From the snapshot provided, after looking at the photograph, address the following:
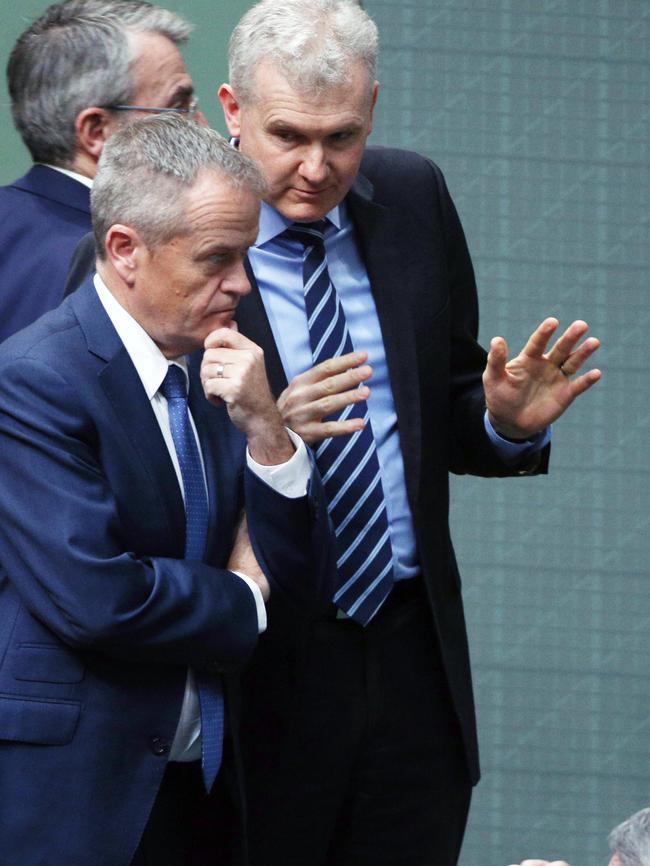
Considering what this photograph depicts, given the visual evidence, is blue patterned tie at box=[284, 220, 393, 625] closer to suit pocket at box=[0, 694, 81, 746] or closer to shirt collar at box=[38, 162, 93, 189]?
shirt collar at box=[38, 162, 93, 189]

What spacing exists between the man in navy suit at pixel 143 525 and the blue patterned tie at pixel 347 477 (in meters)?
0.24

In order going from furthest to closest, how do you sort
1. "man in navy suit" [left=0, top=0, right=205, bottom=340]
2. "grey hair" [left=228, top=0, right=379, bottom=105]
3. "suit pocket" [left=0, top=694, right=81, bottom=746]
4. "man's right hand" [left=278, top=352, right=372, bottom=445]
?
"man in navy suit" [left=0, top=0, right=205, bottom=340], "grey hair" [left=228, top=0, right=379, bottom=105], "man's right hand" [left=278, top=352, right=372, bottom=445], "suit pocket" [left=0, top=694, right=81, bottom=746]

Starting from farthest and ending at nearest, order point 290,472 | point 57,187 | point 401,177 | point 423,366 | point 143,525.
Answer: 1. point 57,187
2. point 401,177
3. point 423,366
4. point 290,472
5. point 143,525

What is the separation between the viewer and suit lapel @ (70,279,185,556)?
7.75ft

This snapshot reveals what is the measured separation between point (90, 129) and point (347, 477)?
2.67ft

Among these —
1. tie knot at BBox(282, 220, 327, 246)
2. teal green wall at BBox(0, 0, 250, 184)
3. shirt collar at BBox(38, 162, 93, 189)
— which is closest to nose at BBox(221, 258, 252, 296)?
tie knot at BBox(282, 220, 327, 246)

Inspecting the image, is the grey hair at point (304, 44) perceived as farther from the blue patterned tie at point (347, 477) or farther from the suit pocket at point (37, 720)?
the suit pocket at point (37, 720)

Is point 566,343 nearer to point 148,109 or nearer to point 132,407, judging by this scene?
point 132,407

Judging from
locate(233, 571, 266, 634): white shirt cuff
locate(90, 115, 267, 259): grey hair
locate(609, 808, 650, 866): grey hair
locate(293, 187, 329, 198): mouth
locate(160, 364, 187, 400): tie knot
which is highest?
locate(90, 115, 267, 259): grey hair

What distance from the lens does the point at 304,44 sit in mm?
2689

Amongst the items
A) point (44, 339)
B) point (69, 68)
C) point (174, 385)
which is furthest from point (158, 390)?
point (69, 68)

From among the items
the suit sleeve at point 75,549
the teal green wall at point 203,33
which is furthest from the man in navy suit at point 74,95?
the teal green wall at point 203,33

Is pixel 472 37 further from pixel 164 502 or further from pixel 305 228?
pixel 164 502

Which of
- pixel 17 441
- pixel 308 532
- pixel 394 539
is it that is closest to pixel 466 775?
pixel 394 539
